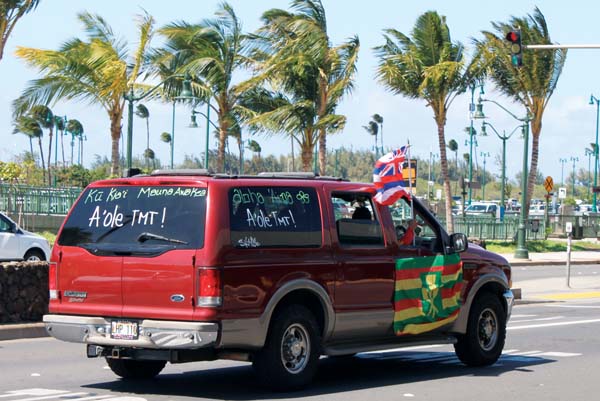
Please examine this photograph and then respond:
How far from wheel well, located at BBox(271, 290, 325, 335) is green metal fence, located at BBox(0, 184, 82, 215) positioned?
94.7ft

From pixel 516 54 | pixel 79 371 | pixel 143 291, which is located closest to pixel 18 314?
pixel 79 371

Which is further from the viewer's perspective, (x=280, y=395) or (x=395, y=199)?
(x=395, y=199)

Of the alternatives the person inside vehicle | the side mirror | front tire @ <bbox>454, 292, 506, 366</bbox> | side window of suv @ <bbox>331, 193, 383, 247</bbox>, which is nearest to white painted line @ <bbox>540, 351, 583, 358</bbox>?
Answer: front tire @ <bbox>454, 292, 506, 366</bbox>

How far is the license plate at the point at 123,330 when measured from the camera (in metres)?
10.0

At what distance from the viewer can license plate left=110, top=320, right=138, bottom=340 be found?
10047 millimetres

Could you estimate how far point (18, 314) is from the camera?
51.2 ft

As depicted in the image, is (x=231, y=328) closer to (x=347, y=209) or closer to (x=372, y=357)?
(x=347, y=209)

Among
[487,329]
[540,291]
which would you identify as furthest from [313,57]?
[487,329]

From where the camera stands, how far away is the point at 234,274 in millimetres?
9867

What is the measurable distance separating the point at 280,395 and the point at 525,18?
4060 cm

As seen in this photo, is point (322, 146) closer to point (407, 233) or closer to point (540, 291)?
point (540, 291)

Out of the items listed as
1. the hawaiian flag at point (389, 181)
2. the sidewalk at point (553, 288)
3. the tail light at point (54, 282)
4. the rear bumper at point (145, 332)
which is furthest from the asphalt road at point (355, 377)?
the sidewalk at point (553, 288)

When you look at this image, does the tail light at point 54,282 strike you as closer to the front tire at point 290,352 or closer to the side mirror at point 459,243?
the front tire at point 290,352

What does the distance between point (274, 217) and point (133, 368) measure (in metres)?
2.31
